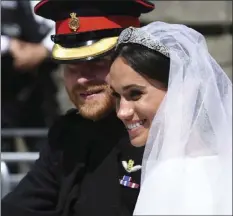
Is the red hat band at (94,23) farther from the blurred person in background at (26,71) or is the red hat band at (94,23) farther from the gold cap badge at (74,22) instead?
the blurred person in background at (26,71)

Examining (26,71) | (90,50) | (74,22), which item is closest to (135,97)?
(90,50)

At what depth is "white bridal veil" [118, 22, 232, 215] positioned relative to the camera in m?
1.33

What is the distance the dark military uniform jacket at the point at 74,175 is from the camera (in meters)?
2.02

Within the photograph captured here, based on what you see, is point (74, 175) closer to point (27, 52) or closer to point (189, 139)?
point (189, 139)

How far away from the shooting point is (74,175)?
208cm

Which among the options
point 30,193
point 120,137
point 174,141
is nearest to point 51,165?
point 30,193

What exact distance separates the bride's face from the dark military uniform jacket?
0.34m

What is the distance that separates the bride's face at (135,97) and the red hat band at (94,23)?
41 centimetres

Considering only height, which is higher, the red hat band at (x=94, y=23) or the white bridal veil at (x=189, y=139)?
the white bridal veil at (x=189, y=139)

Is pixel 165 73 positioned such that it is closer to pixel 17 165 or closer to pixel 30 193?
pixel 30 193

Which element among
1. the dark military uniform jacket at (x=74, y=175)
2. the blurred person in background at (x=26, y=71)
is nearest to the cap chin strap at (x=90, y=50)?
the dark military uniform jacket at (x=74, y=175)

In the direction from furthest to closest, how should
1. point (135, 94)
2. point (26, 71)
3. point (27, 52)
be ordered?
point (26, 71) → point (27, 52) → point (135, 94)

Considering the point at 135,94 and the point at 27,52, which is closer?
the point at 135,94

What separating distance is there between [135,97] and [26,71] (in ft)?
7.69
